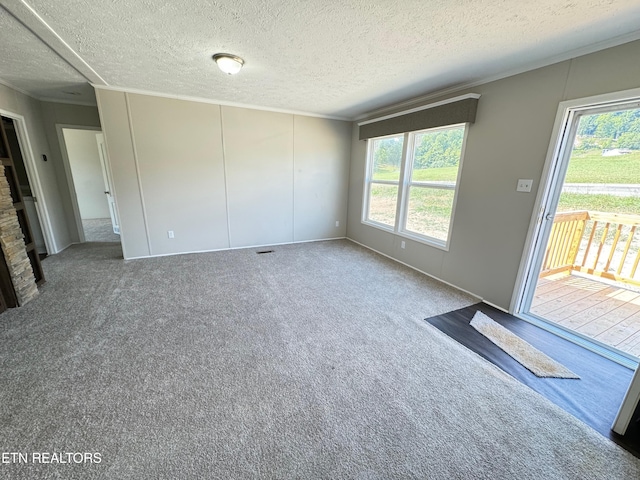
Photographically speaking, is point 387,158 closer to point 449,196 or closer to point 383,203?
point 383,203

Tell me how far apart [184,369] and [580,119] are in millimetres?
3681

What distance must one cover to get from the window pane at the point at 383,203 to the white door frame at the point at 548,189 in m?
1.88

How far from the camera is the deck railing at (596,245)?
227cm

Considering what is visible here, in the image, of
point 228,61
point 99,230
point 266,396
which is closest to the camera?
point 266,396

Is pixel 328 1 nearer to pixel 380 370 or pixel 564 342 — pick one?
pixel 380 370

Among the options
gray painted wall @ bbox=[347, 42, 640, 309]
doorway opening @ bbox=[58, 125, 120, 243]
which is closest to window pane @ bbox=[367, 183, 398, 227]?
gray painted wall @ bbox=[347, 42, 640, 309]

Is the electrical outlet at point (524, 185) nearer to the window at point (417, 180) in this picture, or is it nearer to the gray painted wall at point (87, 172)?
the window at point (417, 180)

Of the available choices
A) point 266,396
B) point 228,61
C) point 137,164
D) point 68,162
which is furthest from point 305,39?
point 68,162

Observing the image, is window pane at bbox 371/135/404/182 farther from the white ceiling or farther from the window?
the white ceiling

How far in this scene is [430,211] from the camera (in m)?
3.52

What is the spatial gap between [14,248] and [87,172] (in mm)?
5075

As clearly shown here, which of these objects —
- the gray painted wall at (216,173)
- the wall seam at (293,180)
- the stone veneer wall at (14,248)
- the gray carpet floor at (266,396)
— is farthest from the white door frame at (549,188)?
the stone veneer wall at (14,248)

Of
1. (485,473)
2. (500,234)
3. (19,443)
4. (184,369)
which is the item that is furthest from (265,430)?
(500,234)

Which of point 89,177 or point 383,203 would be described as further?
point 89,177
